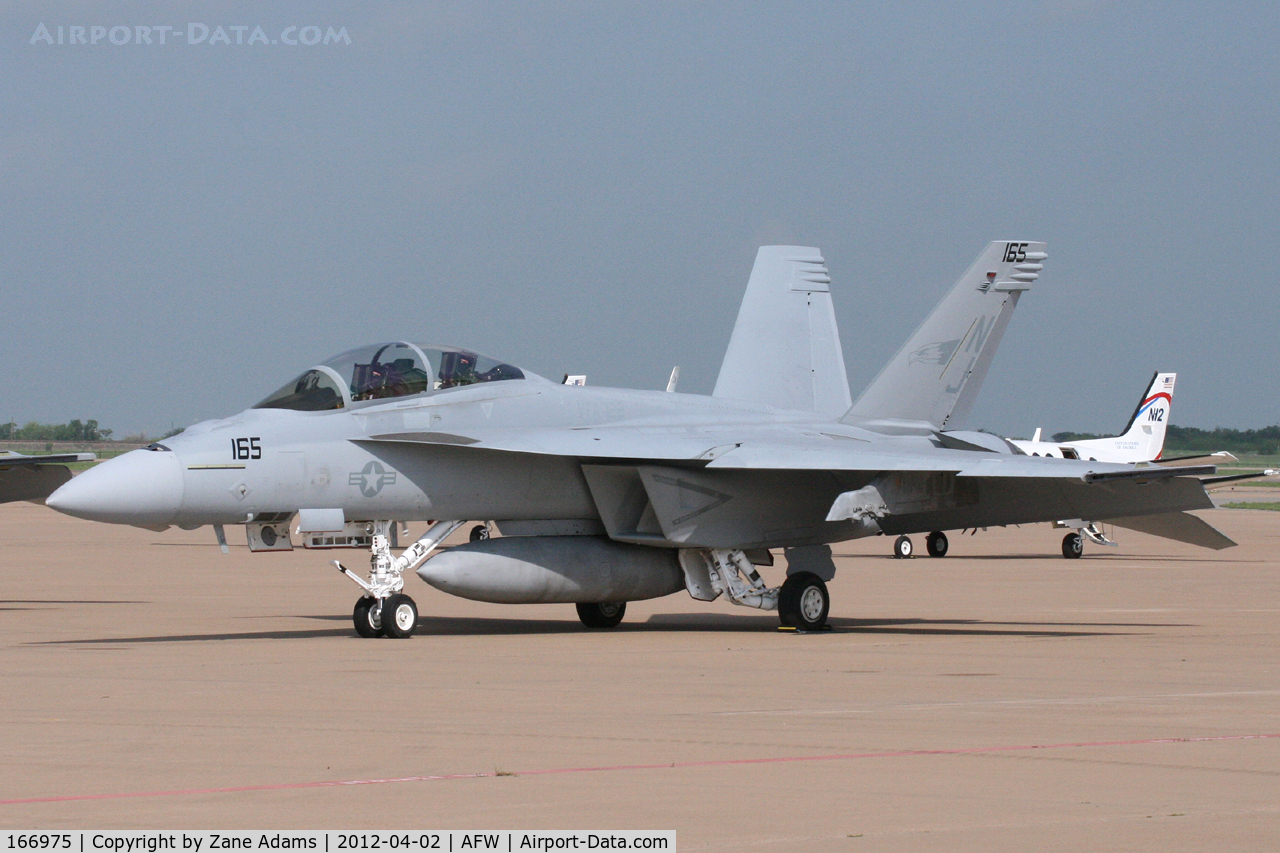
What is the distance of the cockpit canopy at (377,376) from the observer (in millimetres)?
14352

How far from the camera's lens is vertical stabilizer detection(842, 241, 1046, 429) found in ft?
58.4

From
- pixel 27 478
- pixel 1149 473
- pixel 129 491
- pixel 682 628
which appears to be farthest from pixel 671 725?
pixel 27 478

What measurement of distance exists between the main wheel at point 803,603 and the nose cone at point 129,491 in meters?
5.88

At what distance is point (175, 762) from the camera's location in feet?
24.9

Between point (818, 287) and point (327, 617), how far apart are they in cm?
723

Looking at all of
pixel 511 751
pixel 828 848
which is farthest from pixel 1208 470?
pixel 828 848

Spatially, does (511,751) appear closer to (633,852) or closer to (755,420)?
(633,852)

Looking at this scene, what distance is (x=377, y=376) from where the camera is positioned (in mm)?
14656

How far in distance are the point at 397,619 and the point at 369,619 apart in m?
0.28

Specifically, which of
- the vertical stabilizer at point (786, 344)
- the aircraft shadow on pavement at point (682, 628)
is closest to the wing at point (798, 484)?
the aircraft shadow on pavement at point (682, 628)

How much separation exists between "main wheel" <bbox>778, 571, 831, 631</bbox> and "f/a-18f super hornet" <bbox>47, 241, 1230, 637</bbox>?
0.02 metres

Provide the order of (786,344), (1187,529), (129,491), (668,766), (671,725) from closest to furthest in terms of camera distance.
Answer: (668,766), (671,725), (129,491), (1187,529), (786,344)

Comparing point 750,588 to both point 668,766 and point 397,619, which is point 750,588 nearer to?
point 397,619

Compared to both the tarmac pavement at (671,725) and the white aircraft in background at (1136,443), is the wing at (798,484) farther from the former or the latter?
the white aircraft in background at (1136,443)
